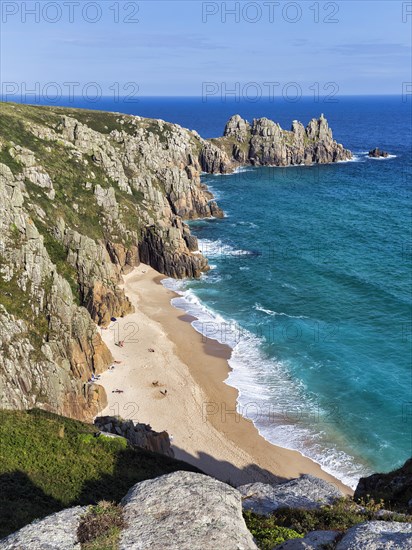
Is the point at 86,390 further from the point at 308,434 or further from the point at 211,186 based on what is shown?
the point at 211,186

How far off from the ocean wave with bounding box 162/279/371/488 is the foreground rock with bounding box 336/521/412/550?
28.7 m

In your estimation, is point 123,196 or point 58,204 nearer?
point 58,204

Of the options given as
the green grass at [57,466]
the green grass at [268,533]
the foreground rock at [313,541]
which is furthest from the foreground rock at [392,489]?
the green grass at [57,466]

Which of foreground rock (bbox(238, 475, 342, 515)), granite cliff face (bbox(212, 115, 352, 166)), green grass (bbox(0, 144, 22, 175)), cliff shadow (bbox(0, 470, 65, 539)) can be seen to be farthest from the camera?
granite cliff face (bbox(212, 115, 352, 166))

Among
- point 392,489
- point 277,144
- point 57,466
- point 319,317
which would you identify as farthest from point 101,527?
point 277,144

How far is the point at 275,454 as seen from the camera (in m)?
43.3

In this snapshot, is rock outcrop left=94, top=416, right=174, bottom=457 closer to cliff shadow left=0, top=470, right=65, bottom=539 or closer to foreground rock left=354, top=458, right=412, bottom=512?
cliff shadow left=0, top=470, right=65, bottom=539

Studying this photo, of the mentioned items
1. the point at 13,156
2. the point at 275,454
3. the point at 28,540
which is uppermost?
the point at 13,156

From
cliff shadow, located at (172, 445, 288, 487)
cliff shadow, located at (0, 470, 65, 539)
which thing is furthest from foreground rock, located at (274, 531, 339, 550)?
cliff shadow, located at (172, 445, 288, 487)

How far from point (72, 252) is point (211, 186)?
293ft

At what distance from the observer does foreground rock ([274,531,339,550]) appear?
13555mm

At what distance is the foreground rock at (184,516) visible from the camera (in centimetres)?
1259

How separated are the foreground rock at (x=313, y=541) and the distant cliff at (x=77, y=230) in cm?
2983

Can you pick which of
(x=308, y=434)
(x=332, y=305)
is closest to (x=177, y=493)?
(x=308, y=434)
